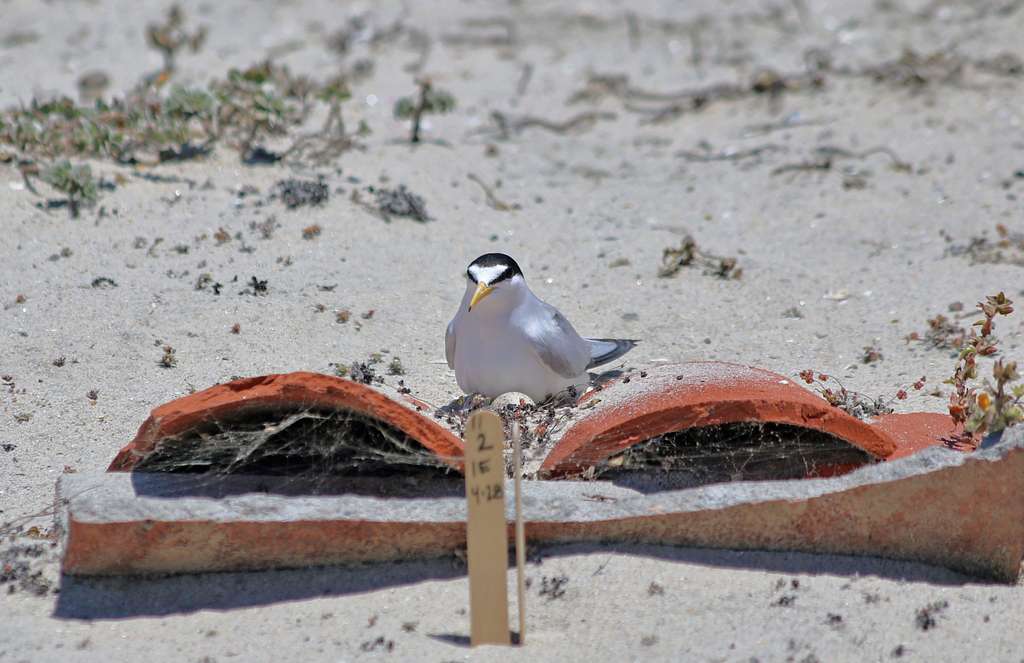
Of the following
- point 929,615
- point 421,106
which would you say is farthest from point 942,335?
point 421,106

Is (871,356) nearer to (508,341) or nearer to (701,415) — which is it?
(508,341)

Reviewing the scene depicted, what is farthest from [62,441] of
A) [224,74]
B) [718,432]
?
[224,74]

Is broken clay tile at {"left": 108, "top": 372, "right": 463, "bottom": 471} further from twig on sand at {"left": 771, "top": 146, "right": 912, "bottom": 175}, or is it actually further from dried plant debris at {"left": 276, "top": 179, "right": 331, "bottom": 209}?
twig on sand at {"left": 771, "top": 146, "right": 912, "bottom": 175}

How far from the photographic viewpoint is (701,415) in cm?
390

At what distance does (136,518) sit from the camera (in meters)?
3.71

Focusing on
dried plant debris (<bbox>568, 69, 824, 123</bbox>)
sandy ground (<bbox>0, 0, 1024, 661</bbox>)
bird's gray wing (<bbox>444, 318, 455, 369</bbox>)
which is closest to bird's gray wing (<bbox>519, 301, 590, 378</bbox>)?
bird's gray wing (<bbox>444, 318, 455, 369</bbox>)

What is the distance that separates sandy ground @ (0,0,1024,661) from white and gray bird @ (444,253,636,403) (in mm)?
458

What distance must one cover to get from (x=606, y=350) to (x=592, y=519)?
1502 mm

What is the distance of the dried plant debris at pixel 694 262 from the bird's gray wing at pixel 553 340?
1.68 metres

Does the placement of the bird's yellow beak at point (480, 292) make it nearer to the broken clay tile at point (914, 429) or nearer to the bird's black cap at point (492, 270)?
the bird's black cap at point (492, 270)

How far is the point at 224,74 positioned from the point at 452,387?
5025 mm

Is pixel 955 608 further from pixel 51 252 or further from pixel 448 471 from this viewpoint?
pixel 51 252

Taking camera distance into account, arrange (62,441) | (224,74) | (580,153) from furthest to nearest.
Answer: (224,74) → (580,153) → (62,441)

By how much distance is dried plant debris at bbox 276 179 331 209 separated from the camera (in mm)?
6828
